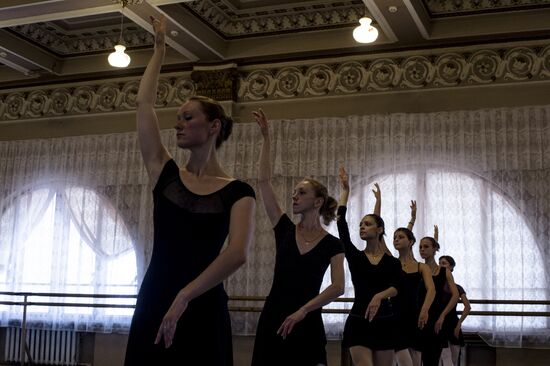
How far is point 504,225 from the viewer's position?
27.2 feet

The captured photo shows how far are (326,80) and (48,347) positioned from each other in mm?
5208

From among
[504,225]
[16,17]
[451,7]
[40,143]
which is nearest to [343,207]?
[504,225]

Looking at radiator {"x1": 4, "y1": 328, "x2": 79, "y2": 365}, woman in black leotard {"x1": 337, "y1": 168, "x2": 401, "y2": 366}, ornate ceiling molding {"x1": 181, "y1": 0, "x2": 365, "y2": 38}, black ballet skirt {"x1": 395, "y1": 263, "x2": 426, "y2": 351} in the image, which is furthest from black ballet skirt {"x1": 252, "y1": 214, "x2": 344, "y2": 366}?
radiator {"x1": 4, "y1": 328, "x2": 79, "y2": 365}

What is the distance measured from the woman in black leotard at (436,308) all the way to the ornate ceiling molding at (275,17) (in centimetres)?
326

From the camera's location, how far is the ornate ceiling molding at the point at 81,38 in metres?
10.1

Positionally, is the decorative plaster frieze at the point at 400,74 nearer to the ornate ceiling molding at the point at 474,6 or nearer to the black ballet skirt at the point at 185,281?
the ornate ceiling molding at the point at 474,6

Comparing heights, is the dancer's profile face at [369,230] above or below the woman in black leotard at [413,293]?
above

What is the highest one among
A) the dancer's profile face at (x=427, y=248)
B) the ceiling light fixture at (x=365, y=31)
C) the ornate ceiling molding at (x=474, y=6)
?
the ornate ceiling molding at (x=474, y=6)

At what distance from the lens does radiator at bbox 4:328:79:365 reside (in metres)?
10.1

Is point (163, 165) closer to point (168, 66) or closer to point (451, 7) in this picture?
point (451, 7)

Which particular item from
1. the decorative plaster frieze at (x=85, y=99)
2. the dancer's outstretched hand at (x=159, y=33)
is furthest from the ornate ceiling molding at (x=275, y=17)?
the dancer's outstretched hand at (x=159, y=33)

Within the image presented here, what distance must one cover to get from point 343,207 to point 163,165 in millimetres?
2986

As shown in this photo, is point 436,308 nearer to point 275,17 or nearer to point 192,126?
point 275,17

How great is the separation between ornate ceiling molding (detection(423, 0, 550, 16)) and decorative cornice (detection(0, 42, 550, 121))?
461 millimetres
